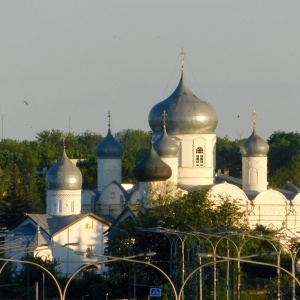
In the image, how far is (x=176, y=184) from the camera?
81.8 m

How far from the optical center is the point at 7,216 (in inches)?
3836

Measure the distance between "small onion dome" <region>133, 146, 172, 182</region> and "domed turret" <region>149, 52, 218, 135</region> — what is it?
455cm

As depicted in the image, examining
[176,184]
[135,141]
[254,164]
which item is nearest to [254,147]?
[254,164]

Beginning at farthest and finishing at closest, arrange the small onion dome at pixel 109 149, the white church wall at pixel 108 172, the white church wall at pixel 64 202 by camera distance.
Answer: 1. the white church wall at pixel 108 172
2. the small onion dome at pixel 109 149
3. the white church wall at pixel 64 202

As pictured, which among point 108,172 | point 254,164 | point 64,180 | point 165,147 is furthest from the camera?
point 108,172

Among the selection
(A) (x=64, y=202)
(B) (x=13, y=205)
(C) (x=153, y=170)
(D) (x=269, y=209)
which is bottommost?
(D) (x=269, y=209)

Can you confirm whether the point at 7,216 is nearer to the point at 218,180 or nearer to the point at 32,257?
the point at 218,180

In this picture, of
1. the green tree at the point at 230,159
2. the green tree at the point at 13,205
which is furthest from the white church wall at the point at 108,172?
the green tree at the point at 230,159

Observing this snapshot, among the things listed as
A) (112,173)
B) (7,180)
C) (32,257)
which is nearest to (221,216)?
(32,257)

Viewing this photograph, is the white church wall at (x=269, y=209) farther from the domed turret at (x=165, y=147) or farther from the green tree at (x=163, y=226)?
the green tree at (x=163, y=226)

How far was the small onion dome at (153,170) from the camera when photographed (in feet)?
264

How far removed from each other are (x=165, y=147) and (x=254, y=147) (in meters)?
4.39

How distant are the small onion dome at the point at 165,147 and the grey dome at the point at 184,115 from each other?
243 cm

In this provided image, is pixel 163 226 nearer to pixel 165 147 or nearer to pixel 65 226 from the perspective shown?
pixel 165 147
